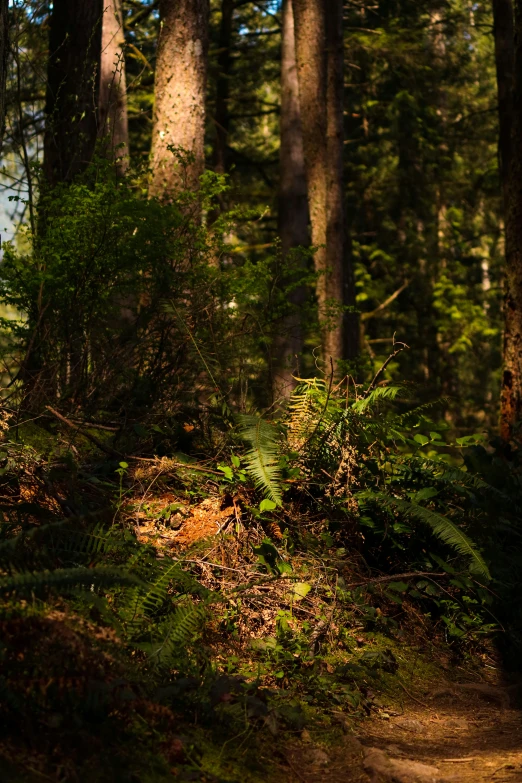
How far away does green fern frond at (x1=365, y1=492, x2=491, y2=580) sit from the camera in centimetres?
564

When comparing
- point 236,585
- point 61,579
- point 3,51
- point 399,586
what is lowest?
point 399,586

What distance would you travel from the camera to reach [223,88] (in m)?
20.8

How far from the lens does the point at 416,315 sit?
23531mm

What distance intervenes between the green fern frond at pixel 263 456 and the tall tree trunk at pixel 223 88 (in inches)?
588

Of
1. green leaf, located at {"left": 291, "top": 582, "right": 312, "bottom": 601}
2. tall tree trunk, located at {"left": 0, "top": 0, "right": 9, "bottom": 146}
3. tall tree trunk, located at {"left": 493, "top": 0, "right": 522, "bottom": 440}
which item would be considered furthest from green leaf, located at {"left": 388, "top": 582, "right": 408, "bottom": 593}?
tall tree trunk, located at {"left": 0, "top": 0, "right": 9, "bottom": 146}

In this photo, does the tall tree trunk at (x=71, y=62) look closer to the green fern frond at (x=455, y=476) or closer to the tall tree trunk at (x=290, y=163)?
the green fern frond at (x=455, y=476)

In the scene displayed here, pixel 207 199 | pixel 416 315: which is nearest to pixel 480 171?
pixel 416 315

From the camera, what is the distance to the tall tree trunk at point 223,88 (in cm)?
2019

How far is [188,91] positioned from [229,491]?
19.2 feet

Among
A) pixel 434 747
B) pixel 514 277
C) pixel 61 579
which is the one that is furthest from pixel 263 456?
pixel 514 277

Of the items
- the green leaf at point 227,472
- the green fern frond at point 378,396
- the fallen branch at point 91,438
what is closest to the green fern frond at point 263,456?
the green leaf at point 227,472

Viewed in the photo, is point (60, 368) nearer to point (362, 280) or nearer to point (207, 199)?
point (207, 199)

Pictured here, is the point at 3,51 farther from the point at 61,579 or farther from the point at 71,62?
the point at 71,62

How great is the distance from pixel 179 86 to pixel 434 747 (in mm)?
7967
